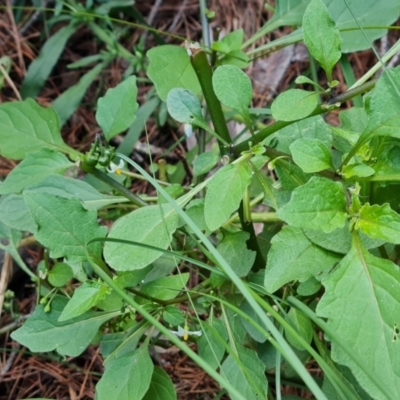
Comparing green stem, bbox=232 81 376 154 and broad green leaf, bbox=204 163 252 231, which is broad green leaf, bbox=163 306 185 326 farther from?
green stem, bbox=232 81 376 154

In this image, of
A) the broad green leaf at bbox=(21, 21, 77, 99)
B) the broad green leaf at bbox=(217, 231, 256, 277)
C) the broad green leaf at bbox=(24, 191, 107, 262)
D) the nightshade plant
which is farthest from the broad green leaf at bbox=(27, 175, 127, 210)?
the broad green leaf at bbox=(21, 21, 77, 99)

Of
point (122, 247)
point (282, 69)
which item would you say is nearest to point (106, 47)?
point (282, 69)

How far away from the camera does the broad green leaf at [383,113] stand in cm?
83

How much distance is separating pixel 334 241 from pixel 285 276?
0.11m

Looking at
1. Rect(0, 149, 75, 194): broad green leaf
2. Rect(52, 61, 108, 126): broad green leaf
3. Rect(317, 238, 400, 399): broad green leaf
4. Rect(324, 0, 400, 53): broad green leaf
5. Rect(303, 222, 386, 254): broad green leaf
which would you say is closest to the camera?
Rect(317, 238, 400, 399): broad green leaf

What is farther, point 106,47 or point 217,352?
point 106,47

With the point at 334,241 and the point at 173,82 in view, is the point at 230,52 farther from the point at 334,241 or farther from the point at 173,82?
the point at 334,241

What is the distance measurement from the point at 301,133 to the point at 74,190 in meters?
0.49

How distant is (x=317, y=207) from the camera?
81 centimetres

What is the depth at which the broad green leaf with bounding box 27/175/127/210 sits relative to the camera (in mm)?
1059

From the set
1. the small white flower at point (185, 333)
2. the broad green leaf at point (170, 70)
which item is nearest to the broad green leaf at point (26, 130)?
the broad green leaf at point (170, 70)

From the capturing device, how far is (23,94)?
1.76 meters

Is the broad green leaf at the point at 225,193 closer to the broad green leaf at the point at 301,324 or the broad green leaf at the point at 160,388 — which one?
the broad green leaf at the point at 301,324

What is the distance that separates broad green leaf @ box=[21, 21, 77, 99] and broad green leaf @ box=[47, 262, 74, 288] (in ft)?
2.90
